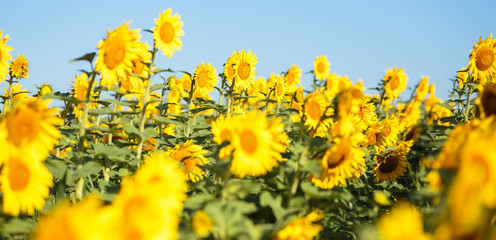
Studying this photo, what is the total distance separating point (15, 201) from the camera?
221 centimetres

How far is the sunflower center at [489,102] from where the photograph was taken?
2.38 m

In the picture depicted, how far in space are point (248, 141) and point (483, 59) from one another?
13.0 feet

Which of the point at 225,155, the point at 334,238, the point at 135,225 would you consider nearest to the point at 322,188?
the point at 334,238

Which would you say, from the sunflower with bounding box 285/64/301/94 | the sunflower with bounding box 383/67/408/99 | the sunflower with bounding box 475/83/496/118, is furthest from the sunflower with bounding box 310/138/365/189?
the sunflower with bounding box 285/64/301/94

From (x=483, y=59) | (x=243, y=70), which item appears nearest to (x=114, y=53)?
(x=243, y=70)

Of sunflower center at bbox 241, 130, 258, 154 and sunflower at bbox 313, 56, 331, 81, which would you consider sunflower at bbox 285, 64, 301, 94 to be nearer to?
sunflower at bbox 313, 56, 331, 81

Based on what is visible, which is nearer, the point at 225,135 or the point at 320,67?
the point at 225,135

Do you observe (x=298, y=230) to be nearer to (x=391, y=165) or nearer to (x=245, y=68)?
(x=391, y=165)

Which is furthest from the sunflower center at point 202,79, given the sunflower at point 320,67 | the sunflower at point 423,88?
the sunflower at point 423,88

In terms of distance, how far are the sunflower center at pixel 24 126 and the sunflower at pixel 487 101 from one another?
2794 millimetres

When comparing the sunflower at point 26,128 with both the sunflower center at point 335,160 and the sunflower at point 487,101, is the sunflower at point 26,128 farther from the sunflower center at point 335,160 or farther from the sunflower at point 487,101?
the sunflower at point 487,101

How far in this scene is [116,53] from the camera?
289 cm

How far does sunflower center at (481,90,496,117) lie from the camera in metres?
2.38

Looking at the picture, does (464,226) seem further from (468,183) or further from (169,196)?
(169,196)
